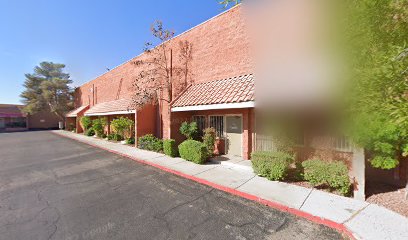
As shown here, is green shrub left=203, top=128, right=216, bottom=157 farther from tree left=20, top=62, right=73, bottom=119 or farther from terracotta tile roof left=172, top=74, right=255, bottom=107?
tree left=20, top=62, right=73, bottom=119

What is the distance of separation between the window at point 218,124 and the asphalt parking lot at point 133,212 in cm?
391

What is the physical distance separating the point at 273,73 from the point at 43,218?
299 inches

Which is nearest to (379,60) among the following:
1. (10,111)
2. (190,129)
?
(190,129)

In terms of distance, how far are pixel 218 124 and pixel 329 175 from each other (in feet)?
19.4

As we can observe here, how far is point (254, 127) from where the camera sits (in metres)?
8.84

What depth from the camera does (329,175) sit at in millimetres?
5574

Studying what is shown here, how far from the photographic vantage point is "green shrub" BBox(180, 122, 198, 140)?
10.7 m

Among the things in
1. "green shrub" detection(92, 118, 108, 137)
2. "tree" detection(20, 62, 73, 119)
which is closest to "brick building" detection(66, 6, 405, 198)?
"green shrub" detection(92, 118, 108, 137)

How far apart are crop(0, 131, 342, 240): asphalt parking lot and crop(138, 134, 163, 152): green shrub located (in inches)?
166

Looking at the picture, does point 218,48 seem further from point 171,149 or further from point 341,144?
point 341,144

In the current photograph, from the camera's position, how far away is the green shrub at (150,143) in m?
12.0

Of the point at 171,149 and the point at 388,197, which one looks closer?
the point at 388,197

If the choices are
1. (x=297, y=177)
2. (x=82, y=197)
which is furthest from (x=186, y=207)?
(x=297, y=177)

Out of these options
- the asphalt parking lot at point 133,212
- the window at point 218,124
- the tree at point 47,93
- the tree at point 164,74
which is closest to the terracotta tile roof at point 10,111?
the tree at point 47,93
